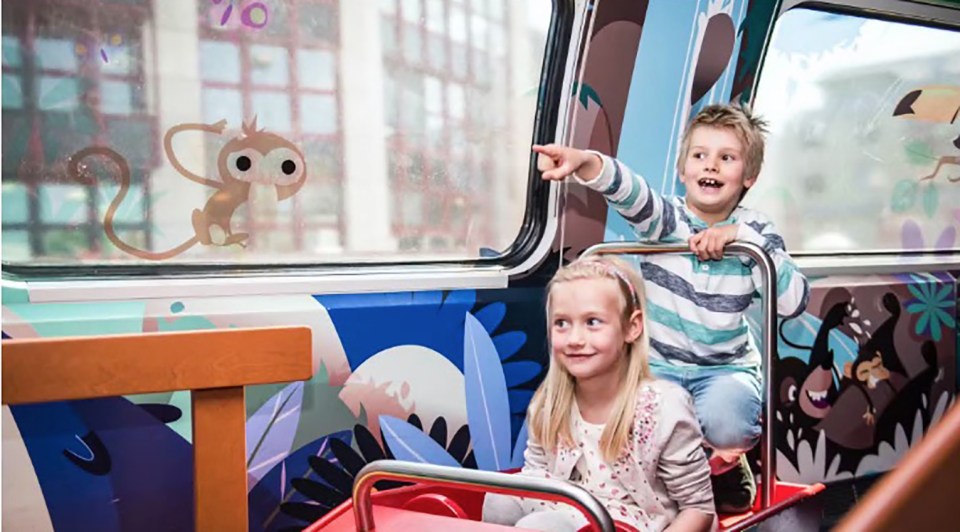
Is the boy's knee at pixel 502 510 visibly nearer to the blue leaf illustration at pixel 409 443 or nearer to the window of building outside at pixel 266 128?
the blue leaf illustration at pixel 409 443

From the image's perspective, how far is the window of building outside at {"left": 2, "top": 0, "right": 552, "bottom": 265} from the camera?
248 cm

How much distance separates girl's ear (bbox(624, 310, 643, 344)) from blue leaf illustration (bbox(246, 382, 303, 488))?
97 centimetres

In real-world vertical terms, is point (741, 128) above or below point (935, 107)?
below

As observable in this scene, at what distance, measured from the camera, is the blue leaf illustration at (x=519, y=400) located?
3.09 m

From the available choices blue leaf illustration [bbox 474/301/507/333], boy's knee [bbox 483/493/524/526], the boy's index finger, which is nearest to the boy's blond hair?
the boy's index finger

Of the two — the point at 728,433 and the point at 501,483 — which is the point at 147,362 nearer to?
the point at 501,483

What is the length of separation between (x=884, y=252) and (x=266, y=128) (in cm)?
276

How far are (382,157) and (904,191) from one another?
98.0 inches

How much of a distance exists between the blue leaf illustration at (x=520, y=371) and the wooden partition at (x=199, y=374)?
1.55m

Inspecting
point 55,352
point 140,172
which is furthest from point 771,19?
point 55,352

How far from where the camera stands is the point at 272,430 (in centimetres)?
272

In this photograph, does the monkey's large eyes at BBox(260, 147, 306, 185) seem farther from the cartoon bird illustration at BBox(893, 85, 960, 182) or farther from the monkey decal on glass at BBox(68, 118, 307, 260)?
the cartoon bird illustration at BBox(893, 85, 960, 182)

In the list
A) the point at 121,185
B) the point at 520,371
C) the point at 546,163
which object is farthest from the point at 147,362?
the point at 520,371

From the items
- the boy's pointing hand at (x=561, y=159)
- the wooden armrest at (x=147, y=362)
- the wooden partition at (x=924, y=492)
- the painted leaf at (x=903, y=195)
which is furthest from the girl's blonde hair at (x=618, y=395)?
the painted leaf at (x=903, y=195)
